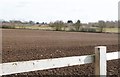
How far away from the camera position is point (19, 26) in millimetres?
78875

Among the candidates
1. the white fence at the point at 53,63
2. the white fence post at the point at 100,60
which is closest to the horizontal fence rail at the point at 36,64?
the white fence at the point at 53,63

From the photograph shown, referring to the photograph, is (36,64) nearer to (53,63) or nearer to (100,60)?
(53,63)

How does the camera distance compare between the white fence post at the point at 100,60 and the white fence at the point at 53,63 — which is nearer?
the white fence at the point at 53,63

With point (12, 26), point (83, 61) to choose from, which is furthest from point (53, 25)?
point (83, 61)

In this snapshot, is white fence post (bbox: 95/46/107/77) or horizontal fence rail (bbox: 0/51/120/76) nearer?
horizontal fence rail (bbox: 0/51/120/76)

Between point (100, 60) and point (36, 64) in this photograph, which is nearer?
point (36, 64)

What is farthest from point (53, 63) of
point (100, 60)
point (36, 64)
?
point (100, 60)

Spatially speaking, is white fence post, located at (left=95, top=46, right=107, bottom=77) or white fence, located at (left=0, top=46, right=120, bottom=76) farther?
white fence post, located at (left=95, top=46, right=107, bottom=77)

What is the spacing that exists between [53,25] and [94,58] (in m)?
65.4

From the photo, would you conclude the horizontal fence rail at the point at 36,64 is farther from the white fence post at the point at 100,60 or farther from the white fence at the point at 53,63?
the white fence post at the point at 100,60

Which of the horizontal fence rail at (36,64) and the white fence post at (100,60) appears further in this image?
the white fence post at (100,60)

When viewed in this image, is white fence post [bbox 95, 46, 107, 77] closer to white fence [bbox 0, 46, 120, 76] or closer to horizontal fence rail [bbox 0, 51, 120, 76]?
white fence [bbox 0, 46, 120, 76]

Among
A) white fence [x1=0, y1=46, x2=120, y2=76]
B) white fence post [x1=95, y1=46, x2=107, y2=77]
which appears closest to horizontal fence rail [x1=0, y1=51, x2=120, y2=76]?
white fence [x1=0, y1=46, x2=120, y2=76]

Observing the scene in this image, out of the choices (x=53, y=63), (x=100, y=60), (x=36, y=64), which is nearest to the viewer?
(x=36, y=64)
